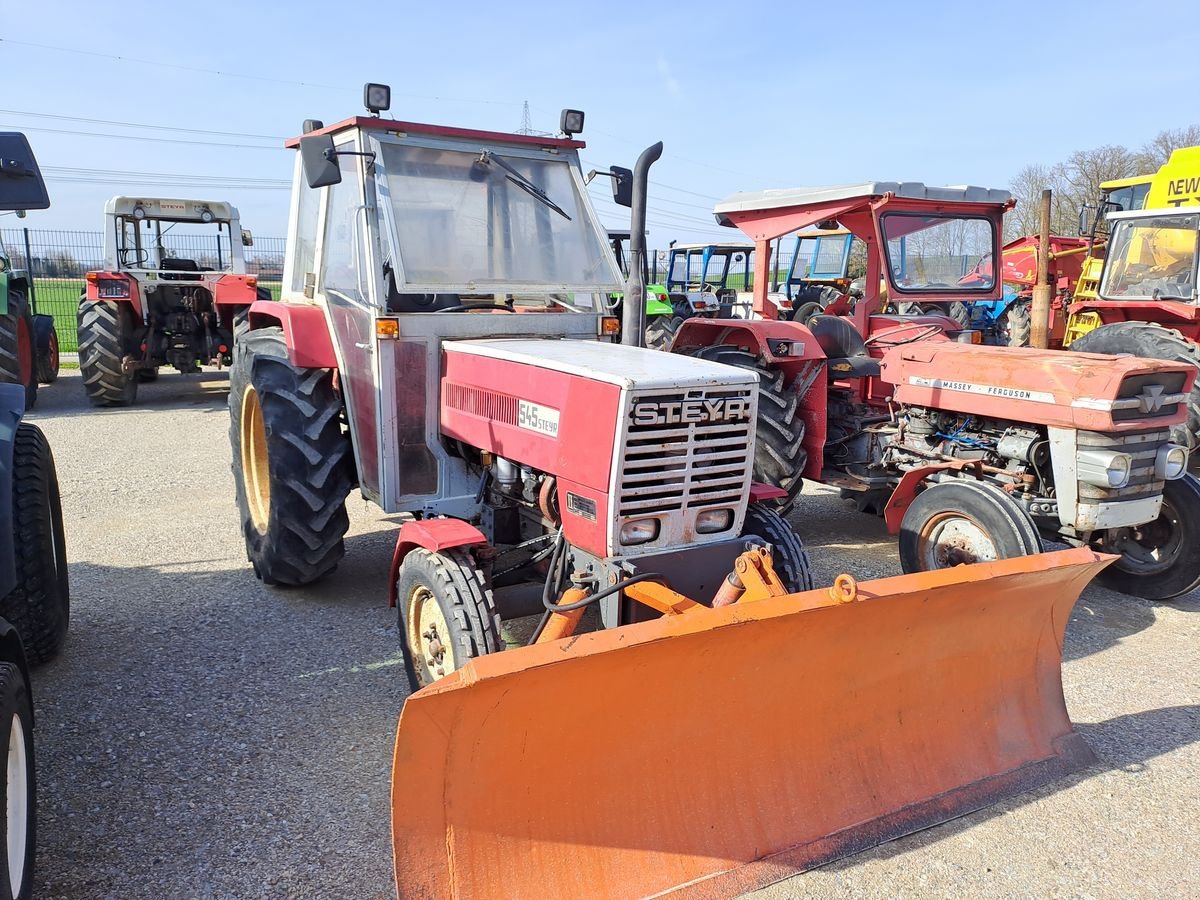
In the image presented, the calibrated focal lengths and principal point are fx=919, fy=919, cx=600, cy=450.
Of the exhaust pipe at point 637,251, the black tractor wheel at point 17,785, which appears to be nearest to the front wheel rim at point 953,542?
the exhaust pipe at point 637,251

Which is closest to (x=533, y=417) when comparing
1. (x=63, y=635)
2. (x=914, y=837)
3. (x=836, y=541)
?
(x=914, y=837)

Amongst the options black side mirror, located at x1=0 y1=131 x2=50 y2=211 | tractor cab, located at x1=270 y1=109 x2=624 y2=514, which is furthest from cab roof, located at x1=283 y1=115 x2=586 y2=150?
black side mirror, located at x1=0 y1=131 x2=50 y2=211

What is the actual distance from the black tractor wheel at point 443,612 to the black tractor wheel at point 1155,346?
5.66 metres

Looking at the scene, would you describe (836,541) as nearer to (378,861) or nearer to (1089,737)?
(1089,737)

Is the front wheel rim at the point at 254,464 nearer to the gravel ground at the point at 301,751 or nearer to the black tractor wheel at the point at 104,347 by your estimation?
the gravel ground at the point at 301,751

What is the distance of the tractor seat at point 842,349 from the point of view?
6.00 m

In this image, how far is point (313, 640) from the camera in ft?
13.5

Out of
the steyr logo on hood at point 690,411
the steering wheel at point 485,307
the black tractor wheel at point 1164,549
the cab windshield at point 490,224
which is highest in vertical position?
the cab windshield at point 490,224

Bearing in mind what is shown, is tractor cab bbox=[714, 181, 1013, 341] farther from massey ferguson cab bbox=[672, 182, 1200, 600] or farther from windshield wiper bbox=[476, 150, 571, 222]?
windshield wiper bbox=[476, 150, 571, 222]

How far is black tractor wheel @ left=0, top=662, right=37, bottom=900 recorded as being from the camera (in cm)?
218

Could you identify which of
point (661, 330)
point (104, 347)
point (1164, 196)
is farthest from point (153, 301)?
point (1164, 196)

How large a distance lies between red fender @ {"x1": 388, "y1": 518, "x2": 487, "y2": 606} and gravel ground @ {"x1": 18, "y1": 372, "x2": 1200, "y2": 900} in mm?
622

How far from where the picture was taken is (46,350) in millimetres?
11711

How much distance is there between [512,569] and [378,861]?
1260 millimetres
